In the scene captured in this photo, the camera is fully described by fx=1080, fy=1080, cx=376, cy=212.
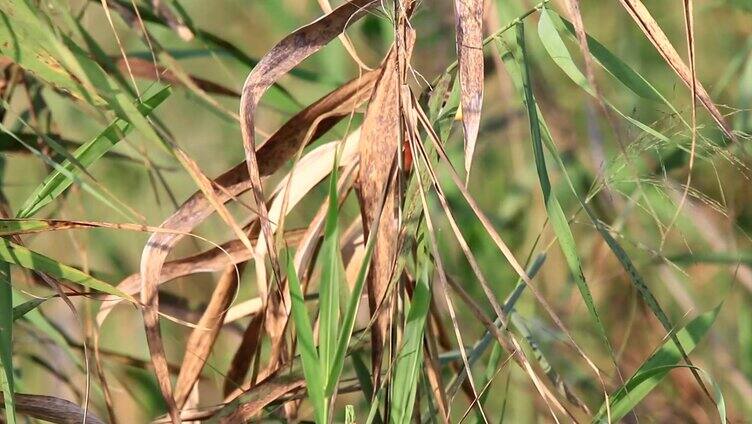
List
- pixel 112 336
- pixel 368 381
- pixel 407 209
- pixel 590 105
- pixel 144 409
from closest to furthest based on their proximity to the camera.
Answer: pixel 407 209, pixel 368 381, pixel 144 409, pixel 590 105, pixel 112 336

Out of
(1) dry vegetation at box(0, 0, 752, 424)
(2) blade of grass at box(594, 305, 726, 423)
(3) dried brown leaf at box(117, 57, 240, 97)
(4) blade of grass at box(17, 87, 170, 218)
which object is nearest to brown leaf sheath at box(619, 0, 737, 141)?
(1) dry vegetation at box(0, 0, 752, 424)

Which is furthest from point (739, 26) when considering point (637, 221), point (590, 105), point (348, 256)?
point (348, 256)

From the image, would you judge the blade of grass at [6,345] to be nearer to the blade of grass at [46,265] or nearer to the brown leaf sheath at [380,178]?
the blade of grass at [46,265]

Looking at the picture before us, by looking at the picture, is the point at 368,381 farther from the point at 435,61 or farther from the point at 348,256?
the point at 435,61

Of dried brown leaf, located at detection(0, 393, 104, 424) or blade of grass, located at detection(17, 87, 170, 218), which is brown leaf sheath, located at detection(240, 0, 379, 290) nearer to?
blade of grass, located at detection(17, 87, 170, 218)

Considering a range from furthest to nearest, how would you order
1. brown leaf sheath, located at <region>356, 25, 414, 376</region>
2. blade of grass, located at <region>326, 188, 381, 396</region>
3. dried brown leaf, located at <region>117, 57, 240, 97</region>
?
dried brown leaf, located at <region>117, 57, 240, 97</region>, brown leaf sheath, located at <region>356, 25, 414, 376</region>, blade of grass, located at <region>326, 188, 381, 396</region>

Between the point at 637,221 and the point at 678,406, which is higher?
the point at 637,221

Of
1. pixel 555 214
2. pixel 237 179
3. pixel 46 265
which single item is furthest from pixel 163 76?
pixel 555 214

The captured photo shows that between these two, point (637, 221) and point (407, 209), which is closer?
point (407, 209)
